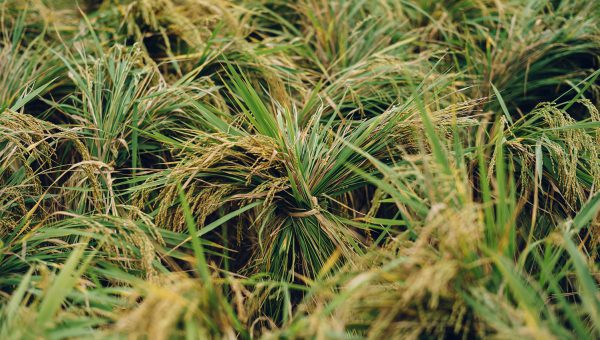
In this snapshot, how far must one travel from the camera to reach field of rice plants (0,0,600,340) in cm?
106

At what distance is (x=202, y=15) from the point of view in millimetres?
2207

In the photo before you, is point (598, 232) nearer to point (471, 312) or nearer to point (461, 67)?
point (471, 312)

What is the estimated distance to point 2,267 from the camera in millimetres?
1331

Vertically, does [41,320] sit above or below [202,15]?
below

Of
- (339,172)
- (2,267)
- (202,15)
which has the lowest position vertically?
(2,267)

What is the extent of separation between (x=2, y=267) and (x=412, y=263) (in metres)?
0.91

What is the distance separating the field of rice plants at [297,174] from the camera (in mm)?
1057

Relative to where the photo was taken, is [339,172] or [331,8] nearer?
[339,172]

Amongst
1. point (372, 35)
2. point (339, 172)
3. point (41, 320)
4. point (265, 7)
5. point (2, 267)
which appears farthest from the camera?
point (265, 7)

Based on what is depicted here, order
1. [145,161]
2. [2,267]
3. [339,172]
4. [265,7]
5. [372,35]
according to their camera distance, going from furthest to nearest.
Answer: [265,7], [372,35], [145,161], [339,172], [2,267]

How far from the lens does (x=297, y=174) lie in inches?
58.1

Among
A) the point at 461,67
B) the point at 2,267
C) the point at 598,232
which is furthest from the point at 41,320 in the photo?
the point at 461,67

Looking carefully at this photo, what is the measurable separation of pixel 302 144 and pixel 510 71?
2.92 feet

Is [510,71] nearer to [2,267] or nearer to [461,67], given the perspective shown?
[461,67]
